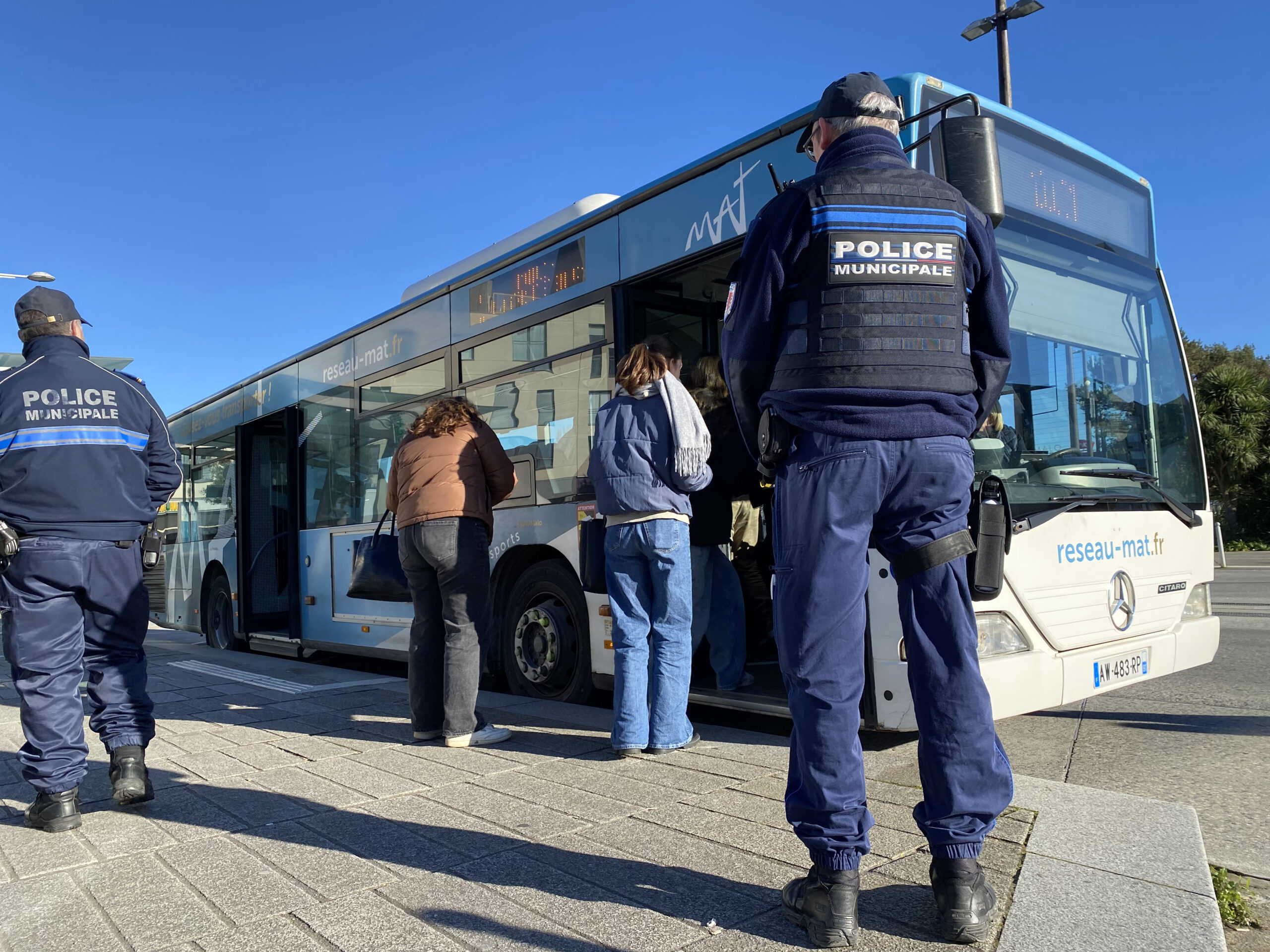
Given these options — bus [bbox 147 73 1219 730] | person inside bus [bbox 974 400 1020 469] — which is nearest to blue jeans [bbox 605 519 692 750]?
bus [bbox 147 73 1219 730]

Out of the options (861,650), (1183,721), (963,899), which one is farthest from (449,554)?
(1183,721)

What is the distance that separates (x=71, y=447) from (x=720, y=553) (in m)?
3.18

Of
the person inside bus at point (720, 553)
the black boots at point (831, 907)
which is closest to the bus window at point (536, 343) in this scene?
the person inside bus at point (720, 553)

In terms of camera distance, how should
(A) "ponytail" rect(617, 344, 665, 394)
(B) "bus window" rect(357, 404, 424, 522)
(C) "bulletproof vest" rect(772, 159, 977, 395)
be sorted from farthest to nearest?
(B) "bus window" rect(357, 404, 424, 522) < (A) "ponytail" rect(617, 344, 665, 394) < (C) "bulletproof vest" rect(772, 159, 977, 395)

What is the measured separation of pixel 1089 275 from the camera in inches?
186

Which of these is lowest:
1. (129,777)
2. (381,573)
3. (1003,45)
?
(129,777)

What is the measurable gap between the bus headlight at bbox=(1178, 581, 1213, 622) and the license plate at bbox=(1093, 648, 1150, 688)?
0.49m

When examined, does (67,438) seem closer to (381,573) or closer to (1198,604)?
(381,573)

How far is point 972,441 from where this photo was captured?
3951 mm

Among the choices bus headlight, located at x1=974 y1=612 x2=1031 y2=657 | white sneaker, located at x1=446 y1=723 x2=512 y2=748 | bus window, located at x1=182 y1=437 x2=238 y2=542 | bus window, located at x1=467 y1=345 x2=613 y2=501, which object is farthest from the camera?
bus window, located at x1=182 y1=437 x2=238 y2=542

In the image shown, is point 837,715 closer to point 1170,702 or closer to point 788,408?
point 788,408

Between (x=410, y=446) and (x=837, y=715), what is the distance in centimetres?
316

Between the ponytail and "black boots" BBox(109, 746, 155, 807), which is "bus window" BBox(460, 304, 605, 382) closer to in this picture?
the ponytail

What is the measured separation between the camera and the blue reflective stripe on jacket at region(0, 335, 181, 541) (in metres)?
3.49
